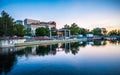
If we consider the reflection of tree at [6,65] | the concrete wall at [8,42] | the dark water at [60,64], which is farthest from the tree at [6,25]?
the reflection of tree at [6,65]

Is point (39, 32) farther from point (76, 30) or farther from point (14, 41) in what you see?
point (14, 41)

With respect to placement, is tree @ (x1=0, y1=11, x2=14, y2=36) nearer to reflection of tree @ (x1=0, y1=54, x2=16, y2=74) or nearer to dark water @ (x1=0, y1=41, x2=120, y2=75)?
dark water @ (x1=0, y1=41, x2=120, y2=75)

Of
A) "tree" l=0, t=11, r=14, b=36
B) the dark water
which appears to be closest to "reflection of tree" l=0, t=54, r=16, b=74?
the dark water

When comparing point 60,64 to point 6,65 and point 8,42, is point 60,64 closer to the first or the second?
point 6,65

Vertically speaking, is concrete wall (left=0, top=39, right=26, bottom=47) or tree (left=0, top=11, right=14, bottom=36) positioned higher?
tree (left=0, top=11, right=14, bottom=36)

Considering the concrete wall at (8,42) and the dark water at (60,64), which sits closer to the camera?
the dark water at (60,64)

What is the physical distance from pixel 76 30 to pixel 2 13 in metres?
49.9

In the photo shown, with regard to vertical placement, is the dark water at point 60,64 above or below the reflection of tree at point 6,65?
below

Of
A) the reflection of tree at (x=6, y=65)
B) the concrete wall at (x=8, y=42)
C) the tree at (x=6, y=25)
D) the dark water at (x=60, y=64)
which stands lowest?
the dark water at (x=60, y=64)

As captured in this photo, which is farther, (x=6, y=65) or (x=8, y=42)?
(x=8, y=42)

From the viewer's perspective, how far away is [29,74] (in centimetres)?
1098

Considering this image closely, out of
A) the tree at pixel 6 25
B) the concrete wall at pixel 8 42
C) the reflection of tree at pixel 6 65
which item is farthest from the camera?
the tree at pixel 6 25

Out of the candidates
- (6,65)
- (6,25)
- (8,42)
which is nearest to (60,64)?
(6,65)

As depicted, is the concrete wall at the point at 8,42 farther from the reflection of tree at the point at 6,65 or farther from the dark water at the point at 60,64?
the reflection of tree at the point at 6,65
